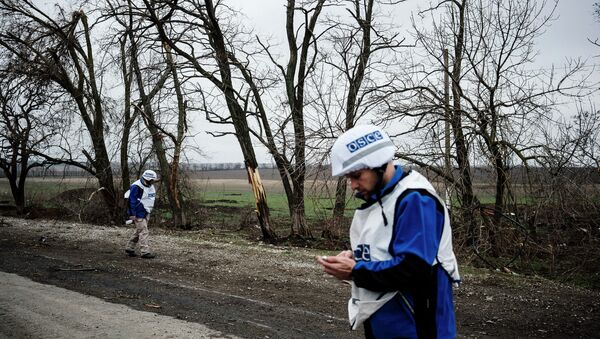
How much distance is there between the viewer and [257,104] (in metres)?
17.8

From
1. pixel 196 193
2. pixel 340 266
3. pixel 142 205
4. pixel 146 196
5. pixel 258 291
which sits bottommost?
pixel 258 291

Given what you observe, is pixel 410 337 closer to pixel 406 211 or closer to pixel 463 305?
pixel 406 211

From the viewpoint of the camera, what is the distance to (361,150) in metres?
2.72

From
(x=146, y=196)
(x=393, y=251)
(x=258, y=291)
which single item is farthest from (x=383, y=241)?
(x=146, y=196)

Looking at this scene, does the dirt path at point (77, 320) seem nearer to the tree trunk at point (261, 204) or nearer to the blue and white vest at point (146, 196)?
the blue and white vest at point (146, 196)

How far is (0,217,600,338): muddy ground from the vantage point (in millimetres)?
6930

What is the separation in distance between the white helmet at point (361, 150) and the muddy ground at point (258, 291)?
13.9ft

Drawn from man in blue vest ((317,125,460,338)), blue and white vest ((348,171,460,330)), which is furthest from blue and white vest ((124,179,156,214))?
blue and white vest ((348,171,460,330))

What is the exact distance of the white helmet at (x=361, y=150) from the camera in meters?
2.71

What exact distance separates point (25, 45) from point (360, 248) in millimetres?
20973

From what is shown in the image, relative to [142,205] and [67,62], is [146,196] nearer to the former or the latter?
[142,205]

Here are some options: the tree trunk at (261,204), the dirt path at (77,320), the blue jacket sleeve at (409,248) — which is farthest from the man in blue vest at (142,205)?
the blue jacket sleeve at (409,248)

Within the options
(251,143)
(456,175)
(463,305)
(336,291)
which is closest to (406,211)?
Result: (463,305)

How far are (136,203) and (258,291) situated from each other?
16.2ft
